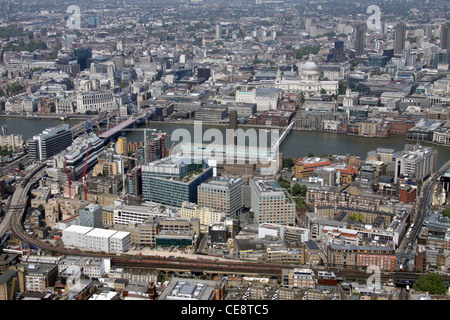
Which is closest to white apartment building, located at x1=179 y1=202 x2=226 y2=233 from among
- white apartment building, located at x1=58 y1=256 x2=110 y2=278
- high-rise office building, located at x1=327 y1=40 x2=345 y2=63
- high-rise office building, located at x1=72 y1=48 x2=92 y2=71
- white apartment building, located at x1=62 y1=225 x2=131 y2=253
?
white apartment building, located at x1=62 y1=225 x2=131 y2=253

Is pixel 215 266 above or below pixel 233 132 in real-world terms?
below

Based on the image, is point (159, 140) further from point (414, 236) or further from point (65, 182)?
point (414, 236)

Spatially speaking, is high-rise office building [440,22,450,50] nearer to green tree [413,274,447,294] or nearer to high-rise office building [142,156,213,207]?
high-rise office building [142,156,213,207]

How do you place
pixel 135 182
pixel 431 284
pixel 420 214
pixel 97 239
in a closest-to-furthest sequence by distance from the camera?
pixel 431 284 < pixel 97 239 < pixel 420 214 < pixel 135 182

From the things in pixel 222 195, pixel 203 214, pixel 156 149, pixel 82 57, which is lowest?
pixel 203 214

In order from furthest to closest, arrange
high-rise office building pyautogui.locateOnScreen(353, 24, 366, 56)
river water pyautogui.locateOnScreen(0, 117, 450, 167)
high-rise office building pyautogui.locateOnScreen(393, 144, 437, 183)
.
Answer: high-rise office building pyautogui.locateOnScreen(353, 24, 366, 56), river water pyautogui.locateOnScreen(0, 117, 450, 167), high-rise office building pyautogui.locateOnScreen(393, 144, 437, 183)

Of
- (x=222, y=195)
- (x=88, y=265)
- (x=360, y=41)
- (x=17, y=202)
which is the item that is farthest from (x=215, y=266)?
(x=360, y=41)

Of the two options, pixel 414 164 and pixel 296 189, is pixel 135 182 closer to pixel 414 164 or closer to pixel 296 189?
pixel 296 189
